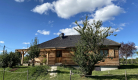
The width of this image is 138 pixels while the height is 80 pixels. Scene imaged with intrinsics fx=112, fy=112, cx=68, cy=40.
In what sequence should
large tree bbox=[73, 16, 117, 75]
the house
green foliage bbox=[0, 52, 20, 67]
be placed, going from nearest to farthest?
large tree bbox=[73, 16, 117, 75] < green foliage bbox=[0, 52, 20, 67] < the house

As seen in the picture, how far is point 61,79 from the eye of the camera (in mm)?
10320

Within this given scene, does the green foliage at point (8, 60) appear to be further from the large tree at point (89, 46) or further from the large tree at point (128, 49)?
the large tree at point (128, 49)

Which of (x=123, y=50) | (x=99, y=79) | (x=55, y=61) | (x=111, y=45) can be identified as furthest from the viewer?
(x=123, y=50)

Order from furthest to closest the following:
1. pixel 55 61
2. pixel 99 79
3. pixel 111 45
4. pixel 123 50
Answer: pixel 123 50
pixel 55 61
pixel 111 45
pixel 99 79

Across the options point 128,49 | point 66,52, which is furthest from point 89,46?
point 128,49

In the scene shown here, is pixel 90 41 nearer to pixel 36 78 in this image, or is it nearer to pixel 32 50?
pixel 36 78

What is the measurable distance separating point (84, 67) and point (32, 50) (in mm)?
7674

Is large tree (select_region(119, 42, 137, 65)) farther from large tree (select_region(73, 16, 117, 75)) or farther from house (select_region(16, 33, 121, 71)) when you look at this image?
large tree (select_region(73, 16, 117, 75))

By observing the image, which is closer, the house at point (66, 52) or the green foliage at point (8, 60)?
the green foliage at point (8, 60)

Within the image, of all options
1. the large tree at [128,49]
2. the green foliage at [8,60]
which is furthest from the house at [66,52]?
the large tree at [128,49]

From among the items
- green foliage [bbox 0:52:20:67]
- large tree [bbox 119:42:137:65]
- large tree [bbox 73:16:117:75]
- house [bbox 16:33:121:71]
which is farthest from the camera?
large tree [bbox 119:42:137:65]

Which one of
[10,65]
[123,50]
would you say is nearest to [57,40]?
[10,65]

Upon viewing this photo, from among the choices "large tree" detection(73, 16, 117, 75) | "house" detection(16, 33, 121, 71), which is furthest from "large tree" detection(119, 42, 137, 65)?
"large tree" detection(73, 16, 117, 75)

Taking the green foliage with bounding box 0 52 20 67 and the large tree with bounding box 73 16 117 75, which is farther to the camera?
the green foliage with bounding box 0 52 20 67
